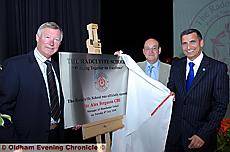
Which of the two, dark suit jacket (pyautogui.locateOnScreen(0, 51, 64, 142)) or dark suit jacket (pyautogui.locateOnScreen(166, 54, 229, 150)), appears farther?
dark suit jacket (pyautogui.locateOnScreen(166, 54, 229, 150))

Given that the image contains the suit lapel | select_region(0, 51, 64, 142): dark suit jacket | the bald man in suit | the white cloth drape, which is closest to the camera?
select_region(0, 51, 64, 142): dark suit jacket

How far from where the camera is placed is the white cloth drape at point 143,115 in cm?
303

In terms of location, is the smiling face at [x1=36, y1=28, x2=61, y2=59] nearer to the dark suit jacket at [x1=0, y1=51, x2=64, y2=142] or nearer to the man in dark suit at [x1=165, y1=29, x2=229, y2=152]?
the dark suit jacket at [x1=0, y1=51, x2=64, y2=142]

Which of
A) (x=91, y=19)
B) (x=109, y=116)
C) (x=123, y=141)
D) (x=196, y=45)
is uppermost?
(x=91, y=19)

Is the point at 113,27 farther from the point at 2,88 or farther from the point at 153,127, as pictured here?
the point at 2,88

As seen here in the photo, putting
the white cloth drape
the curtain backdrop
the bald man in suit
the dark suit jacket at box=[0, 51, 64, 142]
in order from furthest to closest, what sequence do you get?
the curtain backdrop < the bald man in suit < the white cloth drape < the dark suit jacket at box=[0, 51, 64, 142]

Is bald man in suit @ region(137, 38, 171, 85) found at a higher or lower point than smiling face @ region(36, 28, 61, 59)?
lower

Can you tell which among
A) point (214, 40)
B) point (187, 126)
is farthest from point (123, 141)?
point (214, 40)

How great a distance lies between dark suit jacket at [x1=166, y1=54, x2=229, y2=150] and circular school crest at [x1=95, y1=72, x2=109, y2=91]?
0.55m

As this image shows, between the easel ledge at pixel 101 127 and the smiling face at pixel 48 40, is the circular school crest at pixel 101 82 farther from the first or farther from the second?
the smiling face at pixel 48 40

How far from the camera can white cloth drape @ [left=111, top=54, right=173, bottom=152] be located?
303 centimetres

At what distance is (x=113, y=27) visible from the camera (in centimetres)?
501

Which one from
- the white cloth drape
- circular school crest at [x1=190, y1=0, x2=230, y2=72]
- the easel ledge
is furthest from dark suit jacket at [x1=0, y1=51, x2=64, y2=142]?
circular school crest at [x1=190, y1=0, x2=230, y2=72]

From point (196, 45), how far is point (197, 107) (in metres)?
0.45
